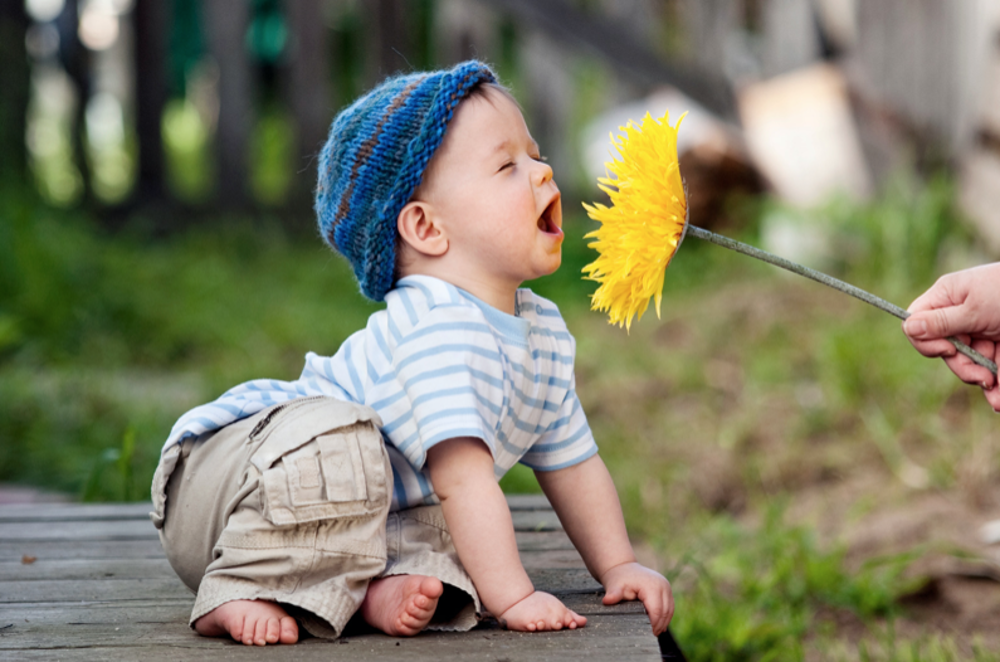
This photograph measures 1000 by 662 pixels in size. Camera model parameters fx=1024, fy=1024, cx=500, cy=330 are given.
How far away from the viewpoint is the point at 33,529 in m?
2.17

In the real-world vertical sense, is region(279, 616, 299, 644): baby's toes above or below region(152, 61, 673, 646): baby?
below

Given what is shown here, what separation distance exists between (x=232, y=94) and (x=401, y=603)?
4.94 metres

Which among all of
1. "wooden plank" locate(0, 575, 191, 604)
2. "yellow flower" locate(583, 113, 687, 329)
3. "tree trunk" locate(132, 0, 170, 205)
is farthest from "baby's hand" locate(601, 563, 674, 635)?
"tree trunk" locate(132, 0, 170, 205)

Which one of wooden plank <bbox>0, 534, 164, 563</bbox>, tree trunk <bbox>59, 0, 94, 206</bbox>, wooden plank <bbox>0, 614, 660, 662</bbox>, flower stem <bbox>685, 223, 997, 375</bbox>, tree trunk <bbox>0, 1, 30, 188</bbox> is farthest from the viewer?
tree trunk <bbox>59, 0, 94, 206</bbox>

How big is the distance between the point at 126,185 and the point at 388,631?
5.29 metres

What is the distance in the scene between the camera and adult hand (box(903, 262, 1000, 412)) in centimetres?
139

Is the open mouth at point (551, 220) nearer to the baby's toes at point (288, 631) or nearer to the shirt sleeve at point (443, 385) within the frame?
the shirt sleeve at point (443, 385)

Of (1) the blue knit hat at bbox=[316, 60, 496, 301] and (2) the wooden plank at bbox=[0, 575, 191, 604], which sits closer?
(1) the blue knit hat at bbox=[316, 60, 496, 301]

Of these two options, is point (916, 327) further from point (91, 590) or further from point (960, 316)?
point (91, 590)

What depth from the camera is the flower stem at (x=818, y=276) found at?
4.11ft

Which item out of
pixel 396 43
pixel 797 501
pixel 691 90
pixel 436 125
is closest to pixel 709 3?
pixel 691 90

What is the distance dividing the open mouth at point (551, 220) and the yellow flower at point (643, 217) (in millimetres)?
236

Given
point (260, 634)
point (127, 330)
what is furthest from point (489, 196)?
point (127, 330)

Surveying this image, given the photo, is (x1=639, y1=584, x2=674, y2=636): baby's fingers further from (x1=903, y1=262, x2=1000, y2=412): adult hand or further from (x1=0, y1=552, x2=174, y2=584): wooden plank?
(x1=0, y1=552, x2=174, y2=584): wooden plank
